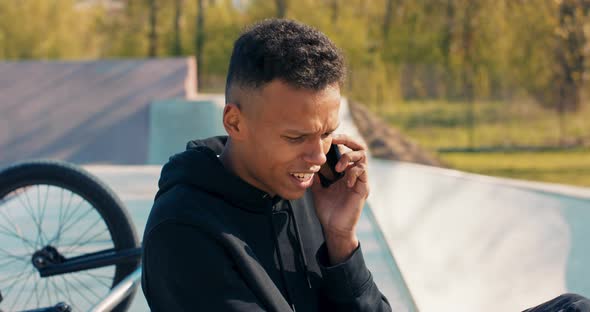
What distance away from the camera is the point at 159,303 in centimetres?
138

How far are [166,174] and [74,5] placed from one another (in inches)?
683

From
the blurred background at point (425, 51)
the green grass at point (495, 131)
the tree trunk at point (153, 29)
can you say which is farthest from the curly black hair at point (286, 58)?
the tree trunk at point (153, 29)

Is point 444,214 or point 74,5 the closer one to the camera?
point 444,214

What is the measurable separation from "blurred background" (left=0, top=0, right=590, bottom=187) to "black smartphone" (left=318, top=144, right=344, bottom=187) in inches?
533

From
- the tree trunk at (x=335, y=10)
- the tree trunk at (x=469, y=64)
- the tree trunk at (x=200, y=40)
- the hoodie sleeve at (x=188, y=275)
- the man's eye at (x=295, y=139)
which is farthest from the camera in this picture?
the tree trunk at (x=335, y=10)

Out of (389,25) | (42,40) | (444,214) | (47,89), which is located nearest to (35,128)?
(47,89)

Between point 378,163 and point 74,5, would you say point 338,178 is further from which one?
point 74,5

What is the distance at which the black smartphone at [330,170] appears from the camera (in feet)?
5.75

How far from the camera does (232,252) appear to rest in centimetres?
142

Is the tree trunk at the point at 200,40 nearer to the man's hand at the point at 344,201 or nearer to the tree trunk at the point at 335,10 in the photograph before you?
the tree trunk at the point at 335,10

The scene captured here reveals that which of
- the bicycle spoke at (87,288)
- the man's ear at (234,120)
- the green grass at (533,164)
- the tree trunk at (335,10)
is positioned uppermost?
the man's ear at (234,120)

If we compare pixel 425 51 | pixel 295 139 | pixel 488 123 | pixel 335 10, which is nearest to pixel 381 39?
pixel 425 51

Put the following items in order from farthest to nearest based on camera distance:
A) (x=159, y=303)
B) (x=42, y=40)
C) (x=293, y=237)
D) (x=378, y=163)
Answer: (x=42, y=40) < (x=378, y=163) < (x=293, y=237) < (x=159, y=303)

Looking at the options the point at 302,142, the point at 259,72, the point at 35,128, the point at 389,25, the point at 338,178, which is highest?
the point at 259,72
